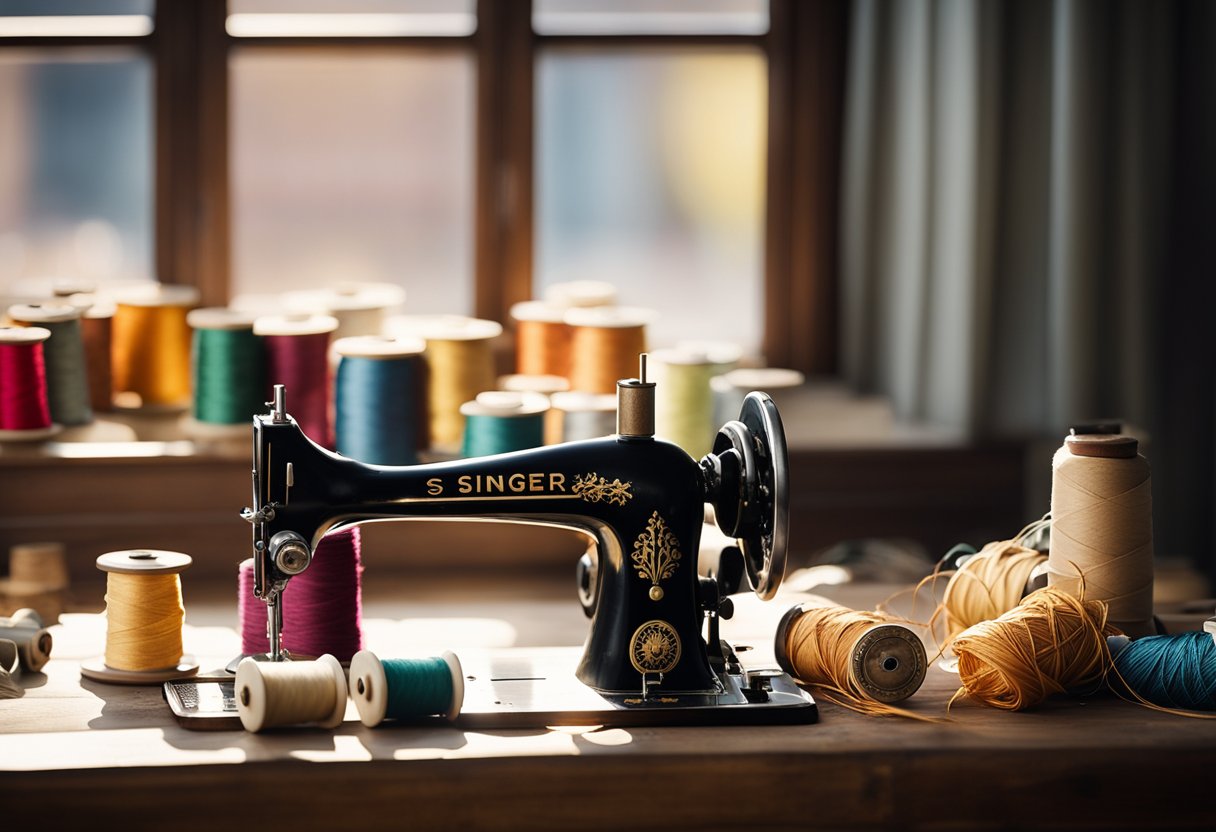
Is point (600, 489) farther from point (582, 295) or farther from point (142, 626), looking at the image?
point (582, 295)

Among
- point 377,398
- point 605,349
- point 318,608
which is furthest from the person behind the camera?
point 605,349

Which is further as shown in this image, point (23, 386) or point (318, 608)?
point (23, 386)

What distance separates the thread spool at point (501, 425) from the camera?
3.14 meters

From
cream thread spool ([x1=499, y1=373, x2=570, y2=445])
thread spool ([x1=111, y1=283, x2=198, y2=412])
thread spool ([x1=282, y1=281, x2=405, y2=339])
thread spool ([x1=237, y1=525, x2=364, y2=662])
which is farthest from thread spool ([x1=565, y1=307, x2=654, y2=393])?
thread spool ([x1=237, y1=525, x2=364, y2=662])

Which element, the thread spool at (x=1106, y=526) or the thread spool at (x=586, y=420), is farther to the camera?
the thread spool at (x=586, y=420)

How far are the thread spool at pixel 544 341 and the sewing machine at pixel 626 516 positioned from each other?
1819 mm

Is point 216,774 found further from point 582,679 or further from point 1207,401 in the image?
point 1207,401

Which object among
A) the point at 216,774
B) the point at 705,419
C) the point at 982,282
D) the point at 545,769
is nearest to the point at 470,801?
the point at 545,769

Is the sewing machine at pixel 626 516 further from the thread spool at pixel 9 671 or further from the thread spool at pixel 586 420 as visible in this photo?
the thread spool at pixel 586 420

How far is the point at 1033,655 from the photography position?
1958 mm

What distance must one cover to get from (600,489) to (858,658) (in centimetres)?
36

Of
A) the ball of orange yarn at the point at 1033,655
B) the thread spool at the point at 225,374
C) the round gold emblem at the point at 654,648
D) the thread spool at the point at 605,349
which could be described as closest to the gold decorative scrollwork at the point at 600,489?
the round gold emblem at the point at 654,648

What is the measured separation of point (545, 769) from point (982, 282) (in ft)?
A: 8.13

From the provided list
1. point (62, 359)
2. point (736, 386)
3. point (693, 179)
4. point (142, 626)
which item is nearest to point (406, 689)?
point (142, 626)
